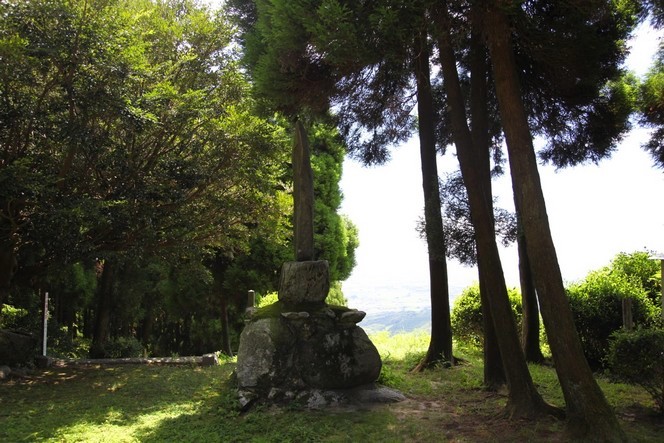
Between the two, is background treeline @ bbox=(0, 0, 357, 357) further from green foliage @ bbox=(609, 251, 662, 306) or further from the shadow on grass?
green foliage @ bbox=(609, 251, 662, 306)

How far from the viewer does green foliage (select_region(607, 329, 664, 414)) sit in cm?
583

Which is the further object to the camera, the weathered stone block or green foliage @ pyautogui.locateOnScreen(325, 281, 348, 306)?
green foliage @ pyautogui.locateOnScreen(325, 281, 348, 306)

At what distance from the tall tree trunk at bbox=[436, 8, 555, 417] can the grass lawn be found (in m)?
0.29

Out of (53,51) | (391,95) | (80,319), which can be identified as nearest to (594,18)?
(391,95)

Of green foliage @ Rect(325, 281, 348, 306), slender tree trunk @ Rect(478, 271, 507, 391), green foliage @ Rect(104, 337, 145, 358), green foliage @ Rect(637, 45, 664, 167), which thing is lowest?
green foliage @ Rect(104, 337, 145, 358)

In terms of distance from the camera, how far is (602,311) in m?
9.56

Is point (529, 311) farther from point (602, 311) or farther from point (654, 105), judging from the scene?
point (654, 105)

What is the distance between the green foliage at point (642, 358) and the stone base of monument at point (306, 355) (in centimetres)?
288

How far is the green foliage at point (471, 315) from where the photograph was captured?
12.1m

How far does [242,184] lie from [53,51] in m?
4.38

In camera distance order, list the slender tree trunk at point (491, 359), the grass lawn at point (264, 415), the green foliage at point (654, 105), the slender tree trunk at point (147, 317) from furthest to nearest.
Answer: the slender tree trunk at point (147, 317) → the green foliage at point (654, 105) → the slender tree trunk at point (491, 359) → the grass lawn at point (264, 415)

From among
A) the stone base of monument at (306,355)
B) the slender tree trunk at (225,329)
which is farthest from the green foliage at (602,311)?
the slender tree trunk at (225,329)

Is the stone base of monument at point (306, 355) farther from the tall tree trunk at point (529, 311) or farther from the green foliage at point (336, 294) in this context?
the green foliage at point (336, 294)

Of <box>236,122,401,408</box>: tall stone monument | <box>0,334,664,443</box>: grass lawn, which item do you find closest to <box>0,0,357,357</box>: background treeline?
<box>0,334,664,443</box>: grass lawn
